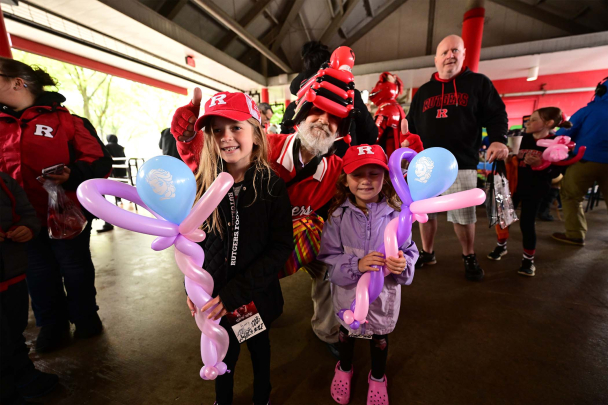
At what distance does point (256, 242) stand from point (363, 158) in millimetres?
602

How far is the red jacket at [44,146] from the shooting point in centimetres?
146

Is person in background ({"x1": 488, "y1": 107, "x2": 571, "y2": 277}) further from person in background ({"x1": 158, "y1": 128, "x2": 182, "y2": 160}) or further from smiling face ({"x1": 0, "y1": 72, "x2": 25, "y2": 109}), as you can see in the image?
smiling face ({"x1": 0, "y1": 72, "x2": 25, "y2": 109})

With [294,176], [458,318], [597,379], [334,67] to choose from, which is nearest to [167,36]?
[334,67]

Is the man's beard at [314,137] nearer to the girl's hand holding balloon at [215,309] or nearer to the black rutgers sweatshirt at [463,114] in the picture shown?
the girl's hand holding balloon at [215,309]

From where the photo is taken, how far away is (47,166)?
1529 mm

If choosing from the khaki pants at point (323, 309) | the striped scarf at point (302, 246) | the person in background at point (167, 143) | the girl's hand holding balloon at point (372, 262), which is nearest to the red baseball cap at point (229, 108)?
the striped scarf at point (302, 246)

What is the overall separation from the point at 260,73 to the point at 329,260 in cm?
938

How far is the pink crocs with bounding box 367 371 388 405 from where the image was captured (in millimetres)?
1233

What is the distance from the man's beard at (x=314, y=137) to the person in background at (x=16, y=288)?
58.2 inches

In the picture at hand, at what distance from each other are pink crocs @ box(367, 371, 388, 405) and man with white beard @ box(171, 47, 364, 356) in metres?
0.61

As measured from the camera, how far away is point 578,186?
3.07 meters

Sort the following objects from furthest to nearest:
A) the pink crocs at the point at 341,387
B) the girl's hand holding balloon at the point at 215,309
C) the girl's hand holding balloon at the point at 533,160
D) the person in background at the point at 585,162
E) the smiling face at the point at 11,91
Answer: the person in background at the point at 585,162
the girl's hand holding balloon at the point at 533,160
the smiling face at the point at 11,91
the pink crocs at the point at 341,387
the girl's hand holding balloon at the point at 215,309

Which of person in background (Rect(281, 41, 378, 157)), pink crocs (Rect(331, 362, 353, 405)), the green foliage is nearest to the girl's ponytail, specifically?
person in background (Rect(281, 41, 378, 157))

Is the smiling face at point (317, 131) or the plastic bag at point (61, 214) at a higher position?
the smiling face at point (317, 131)
